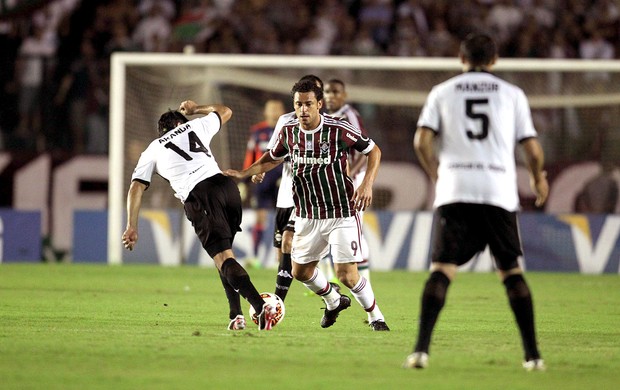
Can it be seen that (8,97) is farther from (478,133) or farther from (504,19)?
(478,133)

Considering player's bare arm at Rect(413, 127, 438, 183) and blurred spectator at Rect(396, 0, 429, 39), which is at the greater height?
blurred spectator at Rect(396, 0, 429, 39)

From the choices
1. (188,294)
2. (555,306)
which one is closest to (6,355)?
(188,294)

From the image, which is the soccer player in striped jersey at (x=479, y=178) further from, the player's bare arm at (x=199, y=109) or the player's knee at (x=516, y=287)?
the player's bare arm at (x=199, y=109)

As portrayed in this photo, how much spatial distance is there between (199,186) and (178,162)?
0.26 meters

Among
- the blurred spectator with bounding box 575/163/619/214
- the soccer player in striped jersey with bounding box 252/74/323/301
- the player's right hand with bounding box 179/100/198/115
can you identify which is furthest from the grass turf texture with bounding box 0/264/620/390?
the blurred spectator with bounding box 575/163/619/214

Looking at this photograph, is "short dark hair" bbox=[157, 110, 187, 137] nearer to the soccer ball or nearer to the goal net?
the soccer ball

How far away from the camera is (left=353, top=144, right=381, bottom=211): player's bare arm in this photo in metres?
8.69

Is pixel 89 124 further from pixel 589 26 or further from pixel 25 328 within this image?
pixel 25 328

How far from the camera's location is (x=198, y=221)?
934 cm

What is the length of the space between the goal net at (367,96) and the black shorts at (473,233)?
38.3ft

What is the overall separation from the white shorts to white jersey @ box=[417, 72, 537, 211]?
7.58 feet

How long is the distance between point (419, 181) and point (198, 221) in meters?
9.98

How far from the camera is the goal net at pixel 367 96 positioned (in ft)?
60.2

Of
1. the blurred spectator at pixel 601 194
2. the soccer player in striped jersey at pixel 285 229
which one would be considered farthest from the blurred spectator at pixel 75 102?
the soccer player in striped jersey at pixel 285 229
